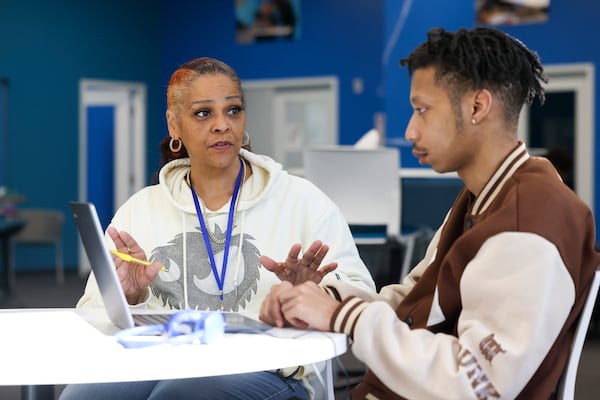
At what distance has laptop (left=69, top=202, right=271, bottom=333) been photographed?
4.99 feet

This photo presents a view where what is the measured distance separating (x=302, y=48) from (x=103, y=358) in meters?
9.67

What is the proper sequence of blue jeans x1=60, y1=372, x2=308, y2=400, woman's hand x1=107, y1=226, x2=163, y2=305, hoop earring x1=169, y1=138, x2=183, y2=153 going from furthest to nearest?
hoop earring x1=169, y1=138, x2=183, y2=153 → woman's hand x1=107, y1=226, x2=163, y2=305 → blue jeans x1=60, y1=372, x2=308, y2=400

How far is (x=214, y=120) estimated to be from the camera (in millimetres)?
2234

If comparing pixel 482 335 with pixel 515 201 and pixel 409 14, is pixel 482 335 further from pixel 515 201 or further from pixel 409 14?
pixel 409 14

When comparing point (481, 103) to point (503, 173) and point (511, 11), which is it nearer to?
point (503, 173)

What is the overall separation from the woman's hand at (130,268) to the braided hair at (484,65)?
742 millimetres

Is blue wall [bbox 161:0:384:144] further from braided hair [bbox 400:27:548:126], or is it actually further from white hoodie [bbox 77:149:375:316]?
braided hair [bbox 400:27:548:126]

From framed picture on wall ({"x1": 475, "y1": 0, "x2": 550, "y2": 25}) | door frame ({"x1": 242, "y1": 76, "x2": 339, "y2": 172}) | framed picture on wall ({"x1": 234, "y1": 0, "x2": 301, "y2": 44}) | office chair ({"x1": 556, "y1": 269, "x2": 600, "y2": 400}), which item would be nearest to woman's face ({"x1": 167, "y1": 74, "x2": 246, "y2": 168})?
office chair ({"x1": 556, "y1": 269, "x2": 600, "y2": 400})

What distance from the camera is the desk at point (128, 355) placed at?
1.33 meters

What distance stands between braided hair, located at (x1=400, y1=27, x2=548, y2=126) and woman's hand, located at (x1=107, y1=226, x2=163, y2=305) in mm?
742

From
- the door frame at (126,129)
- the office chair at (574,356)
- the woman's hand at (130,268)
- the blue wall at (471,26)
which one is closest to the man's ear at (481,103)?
the office chair at (574,356)

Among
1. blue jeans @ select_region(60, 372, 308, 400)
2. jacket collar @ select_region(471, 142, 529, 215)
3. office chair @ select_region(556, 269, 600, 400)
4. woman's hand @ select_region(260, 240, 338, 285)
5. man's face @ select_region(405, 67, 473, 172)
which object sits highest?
man's face @ select_region(405, 67, 473, 172)

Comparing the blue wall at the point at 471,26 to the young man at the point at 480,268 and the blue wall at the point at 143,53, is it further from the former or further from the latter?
the young man at the point at 480,268

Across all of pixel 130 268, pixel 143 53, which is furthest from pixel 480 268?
pixel 143 53
